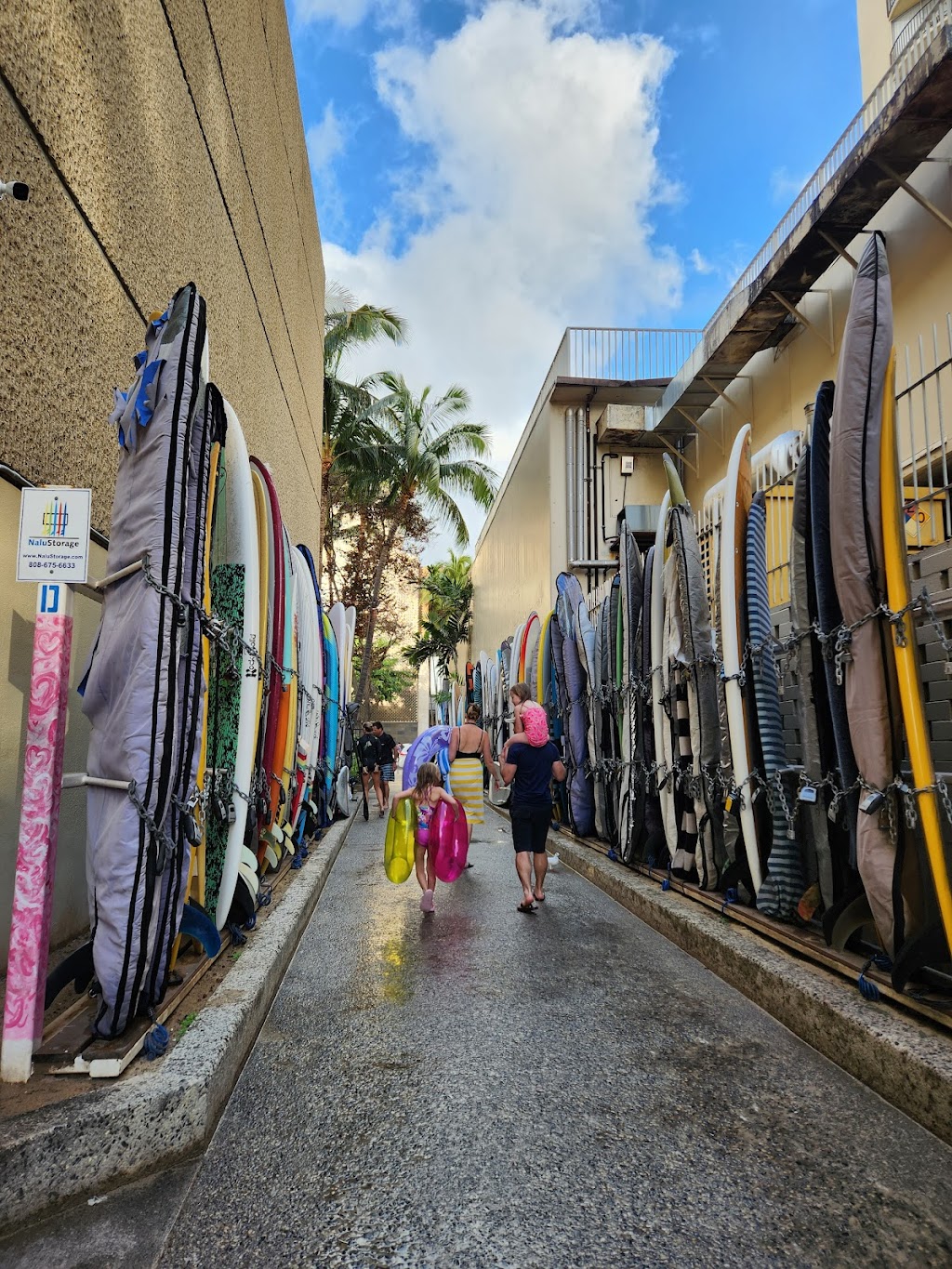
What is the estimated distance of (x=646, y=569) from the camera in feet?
22.1

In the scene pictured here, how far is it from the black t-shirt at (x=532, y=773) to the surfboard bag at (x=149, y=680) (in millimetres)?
3440

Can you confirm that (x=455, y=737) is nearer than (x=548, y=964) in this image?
No

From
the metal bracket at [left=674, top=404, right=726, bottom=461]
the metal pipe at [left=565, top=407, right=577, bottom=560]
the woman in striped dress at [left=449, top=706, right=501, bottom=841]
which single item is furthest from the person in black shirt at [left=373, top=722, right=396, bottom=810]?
the metal bracket at [left=674, top=404, right=726, bottom=461]

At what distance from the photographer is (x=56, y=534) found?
2.52m

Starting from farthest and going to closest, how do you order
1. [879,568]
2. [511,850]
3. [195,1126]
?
[511,850], [879,568], [195,1126]

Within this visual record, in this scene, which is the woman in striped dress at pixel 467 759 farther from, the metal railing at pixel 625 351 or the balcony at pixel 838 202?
the metal railing at pixel 625 351

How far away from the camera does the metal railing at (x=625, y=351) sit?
51.4ft

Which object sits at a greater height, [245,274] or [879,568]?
[245,274]

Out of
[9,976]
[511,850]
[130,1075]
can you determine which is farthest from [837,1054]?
[511,850]

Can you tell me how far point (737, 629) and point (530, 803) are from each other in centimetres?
211

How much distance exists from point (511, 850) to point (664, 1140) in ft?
24.2

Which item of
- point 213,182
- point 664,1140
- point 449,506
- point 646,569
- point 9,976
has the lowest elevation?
point 664,1140

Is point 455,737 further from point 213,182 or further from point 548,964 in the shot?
point 213,182

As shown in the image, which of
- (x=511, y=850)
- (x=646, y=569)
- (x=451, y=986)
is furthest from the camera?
(x=511, y=850)
